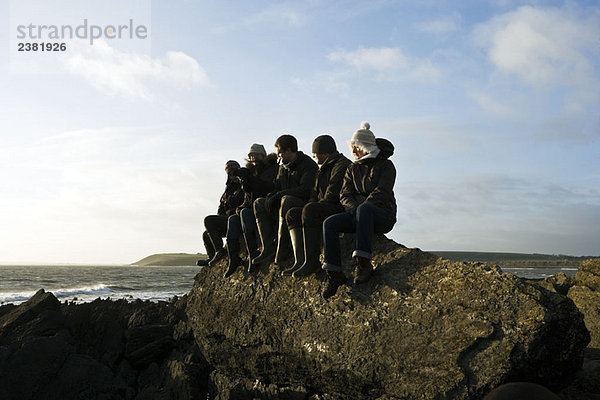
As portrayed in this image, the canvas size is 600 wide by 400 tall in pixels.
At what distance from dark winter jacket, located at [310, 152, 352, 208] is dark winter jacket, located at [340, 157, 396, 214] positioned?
0.63ft

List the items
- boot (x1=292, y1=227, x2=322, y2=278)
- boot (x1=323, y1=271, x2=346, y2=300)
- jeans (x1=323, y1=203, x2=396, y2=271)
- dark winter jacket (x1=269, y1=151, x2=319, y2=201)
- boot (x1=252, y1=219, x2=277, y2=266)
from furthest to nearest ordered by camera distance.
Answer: boot (x1=252, y1=219, x2=277, y2=266)
dark winter jacket (x1=269, y1=151, x2=319, y2=201)
boot (x1=292, y1=227, x2=322, y2=278)
boot (x1=323, y1=271, x2=346, y2=300)
jeans (x1=323, y1=203, x2=396, y2=271)

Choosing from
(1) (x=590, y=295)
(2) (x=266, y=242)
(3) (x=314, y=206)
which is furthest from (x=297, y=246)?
(1) (x=590, y=295)

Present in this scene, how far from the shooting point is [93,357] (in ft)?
28.9

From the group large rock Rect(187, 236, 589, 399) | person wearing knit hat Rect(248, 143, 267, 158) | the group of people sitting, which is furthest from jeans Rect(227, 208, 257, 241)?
person wearing knit hat Rect(248, 143, 267, 158)

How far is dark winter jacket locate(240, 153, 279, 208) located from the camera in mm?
7602

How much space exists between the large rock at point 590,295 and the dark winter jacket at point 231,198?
23.1 ft

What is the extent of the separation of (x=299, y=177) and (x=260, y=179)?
0.94m

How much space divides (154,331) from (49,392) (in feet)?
7.54

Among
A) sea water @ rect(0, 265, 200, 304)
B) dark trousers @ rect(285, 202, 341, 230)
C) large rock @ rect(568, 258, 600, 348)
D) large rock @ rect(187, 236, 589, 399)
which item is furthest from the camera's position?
sea water @ rect(0, 265, 200, 304)

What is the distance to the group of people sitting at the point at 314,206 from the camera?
5840mm

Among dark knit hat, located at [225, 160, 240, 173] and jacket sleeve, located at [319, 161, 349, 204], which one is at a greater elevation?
dark knit hat, located at [225, 160, 240, 173]

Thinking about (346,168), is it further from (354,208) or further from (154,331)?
(154,331)

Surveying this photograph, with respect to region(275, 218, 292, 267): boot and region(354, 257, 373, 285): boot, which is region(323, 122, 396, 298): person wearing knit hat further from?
region(275, 218, 292, 267): boot

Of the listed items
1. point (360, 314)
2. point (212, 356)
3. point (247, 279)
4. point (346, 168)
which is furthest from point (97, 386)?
point (346, 168)
